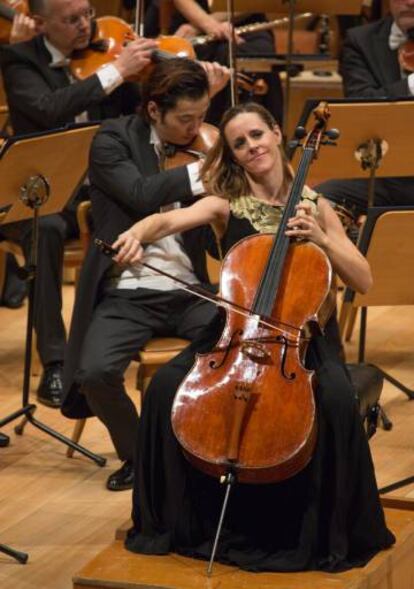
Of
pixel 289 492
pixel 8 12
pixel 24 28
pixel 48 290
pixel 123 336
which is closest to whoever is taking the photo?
pixel 289 492

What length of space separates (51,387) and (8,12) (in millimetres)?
1675

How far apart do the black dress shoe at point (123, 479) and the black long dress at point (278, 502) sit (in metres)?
0.77

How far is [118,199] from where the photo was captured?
4.12 meters

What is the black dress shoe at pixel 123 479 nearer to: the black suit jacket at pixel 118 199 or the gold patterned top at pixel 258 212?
the black suit jacket at pixel 118 199

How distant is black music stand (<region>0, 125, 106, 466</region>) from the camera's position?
157 inches

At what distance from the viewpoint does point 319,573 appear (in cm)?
308

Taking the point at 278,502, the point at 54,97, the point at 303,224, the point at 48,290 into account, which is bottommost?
the point at 48,290

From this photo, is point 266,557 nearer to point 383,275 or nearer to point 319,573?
point 319,573

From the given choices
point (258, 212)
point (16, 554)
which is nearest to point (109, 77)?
point (258, 212)

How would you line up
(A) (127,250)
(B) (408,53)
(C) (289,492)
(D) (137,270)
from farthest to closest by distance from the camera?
1. (B) (408,53)
2. (D) (137,270)
3. (A) (127,250)
4. (C) (289,492)

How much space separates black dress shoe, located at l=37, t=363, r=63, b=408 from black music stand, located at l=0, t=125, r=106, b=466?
1.21 feet

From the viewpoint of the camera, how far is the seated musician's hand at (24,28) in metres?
5.22

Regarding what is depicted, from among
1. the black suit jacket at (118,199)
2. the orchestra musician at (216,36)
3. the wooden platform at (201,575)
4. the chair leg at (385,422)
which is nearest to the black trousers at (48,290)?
the black suit jacket at (118,199)

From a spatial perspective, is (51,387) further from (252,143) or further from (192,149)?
(252,143)
